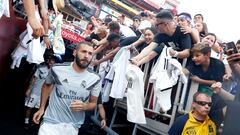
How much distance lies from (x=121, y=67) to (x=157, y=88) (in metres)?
1.35

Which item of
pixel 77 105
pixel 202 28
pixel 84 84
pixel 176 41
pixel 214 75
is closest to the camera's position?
pixel 214 75

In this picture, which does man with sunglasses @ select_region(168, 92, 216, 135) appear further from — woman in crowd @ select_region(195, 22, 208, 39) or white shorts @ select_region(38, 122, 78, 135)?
woman in crowd @ select_region(195, 22, 208, 39)

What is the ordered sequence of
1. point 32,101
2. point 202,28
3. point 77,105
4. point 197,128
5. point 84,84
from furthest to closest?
point 32,101
point 202,28
point 84,84
point 77,105
point 197,128

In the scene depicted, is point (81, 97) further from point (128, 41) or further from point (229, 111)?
point (229, 111)

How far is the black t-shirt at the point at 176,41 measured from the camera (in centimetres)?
441

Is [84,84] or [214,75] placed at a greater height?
[214,75]

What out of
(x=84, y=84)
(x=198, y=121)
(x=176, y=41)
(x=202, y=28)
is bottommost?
(x=198, y=121)

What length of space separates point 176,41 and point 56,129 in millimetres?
2204

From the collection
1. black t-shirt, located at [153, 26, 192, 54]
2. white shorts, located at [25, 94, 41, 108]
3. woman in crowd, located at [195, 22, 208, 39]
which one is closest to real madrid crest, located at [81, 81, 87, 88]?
black t-shirt, located at [153, 26, 192, 54]

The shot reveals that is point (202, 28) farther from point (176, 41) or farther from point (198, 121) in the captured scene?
point (198, 121)

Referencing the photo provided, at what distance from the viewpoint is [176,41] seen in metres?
4.56

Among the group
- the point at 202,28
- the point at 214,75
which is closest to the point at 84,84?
the point at 214,75

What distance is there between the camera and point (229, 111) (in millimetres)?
1091

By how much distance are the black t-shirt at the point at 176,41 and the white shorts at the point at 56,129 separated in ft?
5.81
